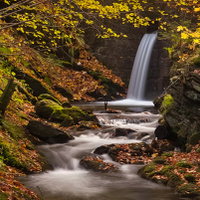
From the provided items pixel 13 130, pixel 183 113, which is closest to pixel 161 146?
pixel 183 113

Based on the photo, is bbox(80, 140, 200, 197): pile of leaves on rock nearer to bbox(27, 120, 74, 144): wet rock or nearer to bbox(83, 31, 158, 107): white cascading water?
bbox(27, 120, 74, 144): wet rock

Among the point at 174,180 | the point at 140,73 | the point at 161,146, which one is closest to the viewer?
the point at 174,180

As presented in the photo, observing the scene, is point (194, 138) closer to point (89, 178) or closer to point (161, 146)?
point (161, 146)

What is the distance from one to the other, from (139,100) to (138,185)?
1364 cm

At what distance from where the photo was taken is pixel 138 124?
39.5 feet

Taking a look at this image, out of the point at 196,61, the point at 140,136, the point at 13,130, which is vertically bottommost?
the point at 140,136

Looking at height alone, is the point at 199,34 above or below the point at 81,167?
above

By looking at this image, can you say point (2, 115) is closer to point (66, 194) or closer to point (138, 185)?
point (66, 194)

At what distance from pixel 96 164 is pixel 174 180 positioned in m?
2.18

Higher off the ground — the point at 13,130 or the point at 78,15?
the point at 78,15

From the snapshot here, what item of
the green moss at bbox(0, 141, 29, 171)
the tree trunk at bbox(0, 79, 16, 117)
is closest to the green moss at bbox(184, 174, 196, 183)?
the green moss at bbox(0, 141, 29, 171)

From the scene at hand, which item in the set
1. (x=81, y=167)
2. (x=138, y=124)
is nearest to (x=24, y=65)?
(x=138, y=124)

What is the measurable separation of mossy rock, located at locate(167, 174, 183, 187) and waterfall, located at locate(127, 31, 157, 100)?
45.5 ft

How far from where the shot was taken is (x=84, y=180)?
21.3 ft
